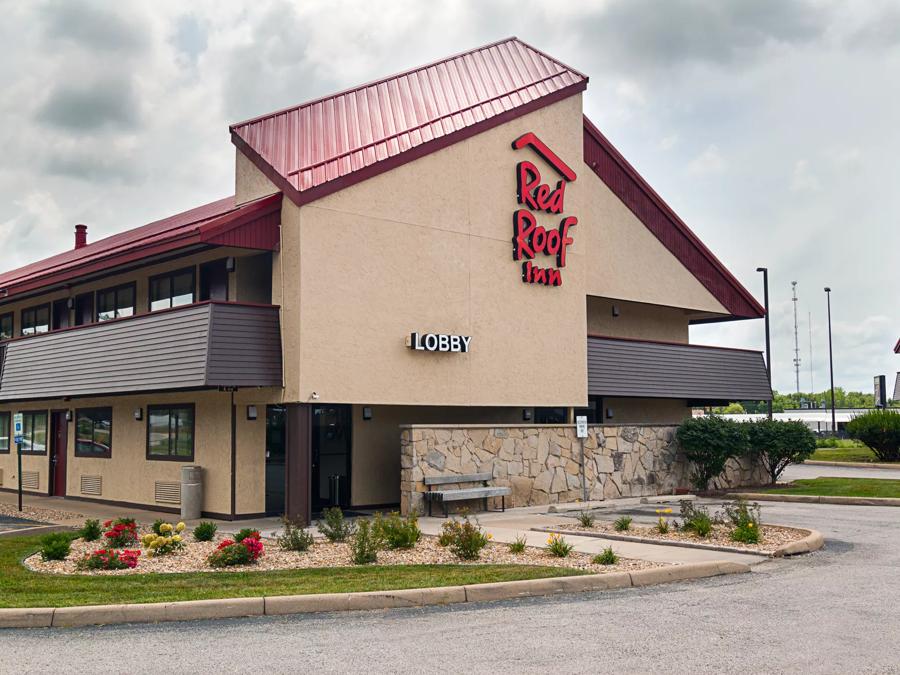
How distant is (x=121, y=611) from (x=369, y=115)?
15.0 metres

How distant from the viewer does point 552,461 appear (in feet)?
76.7

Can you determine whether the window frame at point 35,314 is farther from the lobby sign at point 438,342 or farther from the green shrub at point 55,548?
the green shrub at point 55,548

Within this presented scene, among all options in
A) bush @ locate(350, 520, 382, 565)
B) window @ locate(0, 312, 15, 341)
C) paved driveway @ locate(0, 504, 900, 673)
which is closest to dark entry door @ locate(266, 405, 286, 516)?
bush @ locate(350, 520, 382, 565)

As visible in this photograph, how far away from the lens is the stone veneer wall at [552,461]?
20344 millimetres

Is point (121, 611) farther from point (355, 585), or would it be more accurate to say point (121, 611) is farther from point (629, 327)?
point (629, 327)

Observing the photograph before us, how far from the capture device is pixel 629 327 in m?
29.6

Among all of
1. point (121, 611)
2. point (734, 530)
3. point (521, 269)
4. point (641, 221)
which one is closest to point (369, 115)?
point (521, 269)

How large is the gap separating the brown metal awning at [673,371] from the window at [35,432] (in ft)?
54.7

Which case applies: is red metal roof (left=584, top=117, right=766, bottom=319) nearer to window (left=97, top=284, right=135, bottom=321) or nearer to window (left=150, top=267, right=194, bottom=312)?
window (left=150, top=267, right=194, bottom=312)

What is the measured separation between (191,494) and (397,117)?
9795 millimetres

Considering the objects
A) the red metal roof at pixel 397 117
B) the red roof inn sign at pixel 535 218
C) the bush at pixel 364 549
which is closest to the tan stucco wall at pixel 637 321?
the red roof inn sign at pixel 535 218

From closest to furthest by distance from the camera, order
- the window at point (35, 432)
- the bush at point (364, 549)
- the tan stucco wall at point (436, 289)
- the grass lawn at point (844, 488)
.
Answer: the bush at point (364, 549) → the tan stucco wall at point (436, 289) → the grass lawn at point (844, 488) → the window at point (35, 432)

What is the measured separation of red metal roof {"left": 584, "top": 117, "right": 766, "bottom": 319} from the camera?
2708 centimetres

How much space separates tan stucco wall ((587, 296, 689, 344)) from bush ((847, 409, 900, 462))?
11.5 metres
